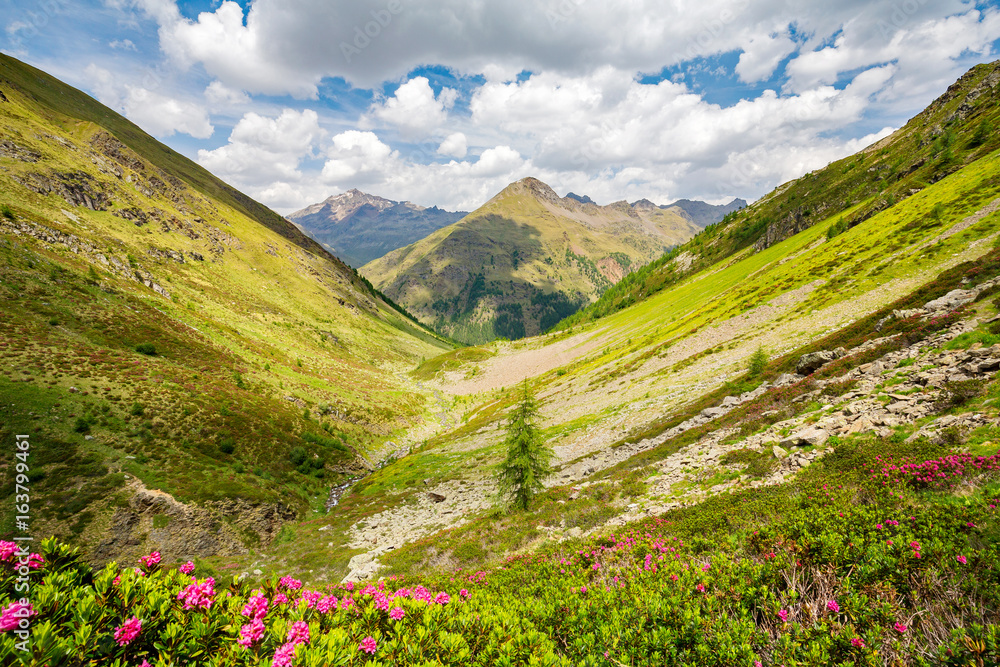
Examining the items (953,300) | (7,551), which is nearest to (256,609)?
(7,551)

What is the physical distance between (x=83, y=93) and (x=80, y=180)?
124340 mm

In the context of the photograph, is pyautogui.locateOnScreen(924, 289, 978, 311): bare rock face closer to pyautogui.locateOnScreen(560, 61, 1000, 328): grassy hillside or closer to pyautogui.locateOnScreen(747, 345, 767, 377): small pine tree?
pyautogui.locateOnScreen(747, 345, 767, 377): small pine tree

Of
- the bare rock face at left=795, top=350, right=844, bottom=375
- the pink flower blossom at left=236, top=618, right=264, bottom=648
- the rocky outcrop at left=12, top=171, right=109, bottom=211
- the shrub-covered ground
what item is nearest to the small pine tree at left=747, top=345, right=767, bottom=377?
the bare rock face at left=795, top=350, right=844, bottom=375

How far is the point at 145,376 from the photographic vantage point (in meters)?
33.6

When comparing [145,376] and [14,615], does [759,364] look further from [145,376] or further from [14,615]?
[145,376]

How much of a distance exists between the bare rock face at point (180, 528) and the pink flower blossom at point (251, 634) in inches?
1003

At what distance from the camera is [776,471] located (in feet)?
43.8

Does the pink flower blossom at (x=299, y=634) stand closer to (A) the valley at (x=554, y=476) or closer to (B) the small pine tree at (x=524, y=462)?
(A) the valley at (x=554, y=476)

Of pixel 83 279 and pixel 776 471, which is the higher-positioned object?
pixel 83 279

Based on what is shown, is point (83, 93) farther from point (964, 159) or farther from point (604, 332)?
point (964, 159)

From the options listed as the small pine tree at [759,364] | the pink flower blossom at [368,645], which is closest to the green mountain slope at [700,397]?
the small pine tree at [759,364]

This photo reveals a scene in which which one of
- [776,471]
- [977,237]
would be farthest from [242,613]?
[977,237]

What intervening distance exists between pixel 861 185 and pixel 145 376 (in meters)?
179

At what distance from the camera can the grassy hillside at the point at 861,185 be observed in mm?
73438
